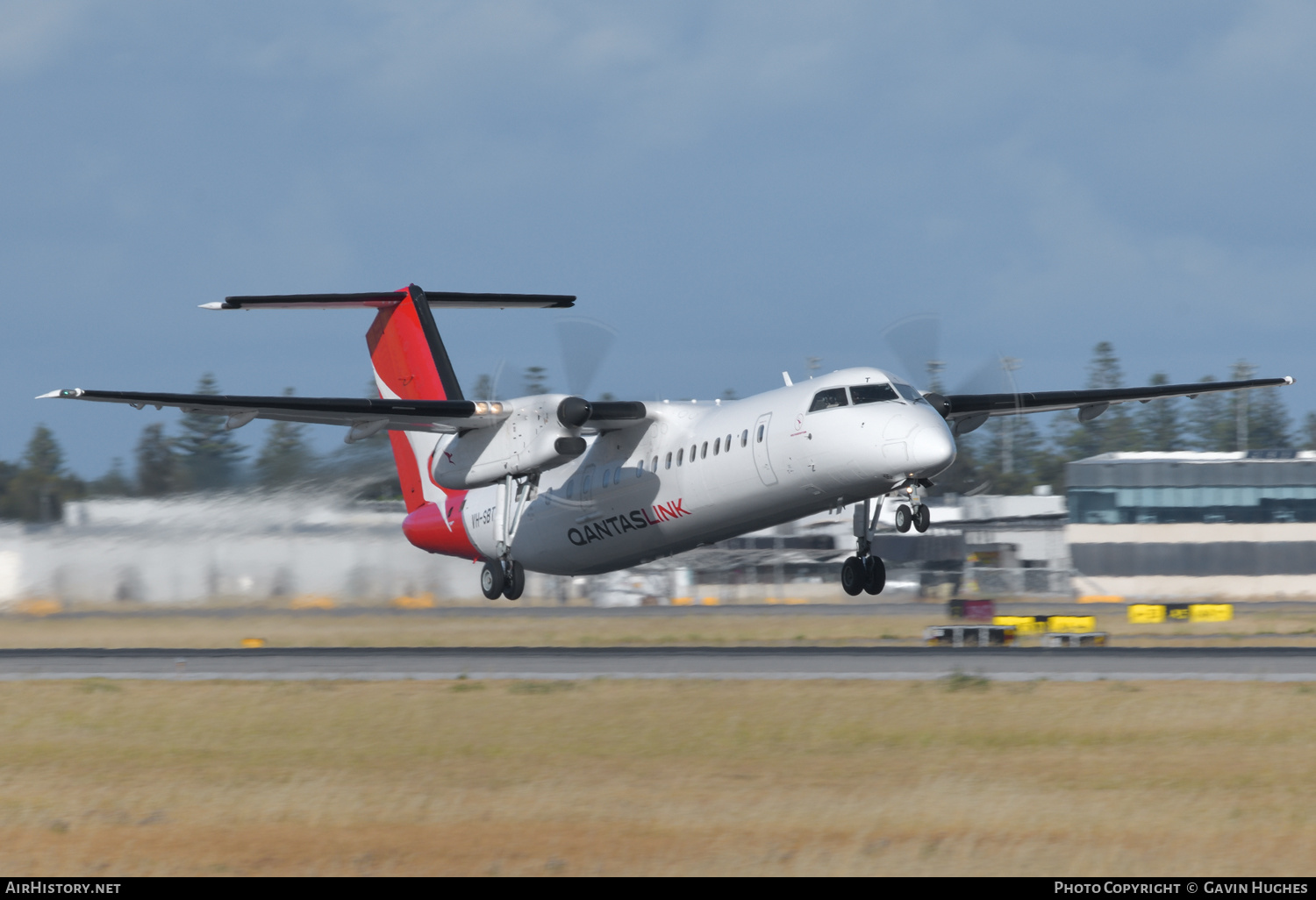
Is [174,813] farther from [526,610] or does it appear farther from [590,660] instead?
[526,610]

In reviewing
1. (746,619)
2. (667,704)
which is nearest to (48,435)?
(746,619)

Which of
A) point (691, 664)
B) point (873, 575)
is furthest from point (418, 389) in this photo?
point (873, 575)

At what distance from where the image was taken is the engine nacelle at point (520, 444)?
23250 mm

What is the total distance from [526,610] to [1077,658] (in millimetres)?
23561

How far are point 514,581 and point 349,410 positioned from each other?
4.63 m

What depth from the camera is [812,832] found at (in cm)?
1387

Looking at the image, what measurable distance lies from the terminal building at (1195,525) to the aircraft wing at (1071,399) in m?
29.4

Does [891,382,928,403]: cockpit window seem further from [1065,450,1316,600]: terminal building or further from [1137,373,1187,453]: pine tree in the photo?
[1137,373,1187,453]: pine tree

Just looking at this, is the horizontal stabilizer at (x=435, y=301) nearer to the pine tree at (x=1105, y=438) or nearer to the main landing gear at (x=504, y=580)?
the main landing gear at (x=504, y=580)

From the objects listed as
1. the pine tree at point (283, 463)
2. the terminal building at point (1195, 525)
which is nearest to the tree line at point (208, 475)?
the pine tree at point (283, 463)

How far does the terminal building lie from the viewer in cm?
5378

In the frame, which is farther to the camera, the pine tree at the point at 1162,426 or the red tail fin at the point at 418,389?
the pine tree at the point at 1162,426

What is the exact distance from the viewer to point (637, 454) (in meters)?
23.8

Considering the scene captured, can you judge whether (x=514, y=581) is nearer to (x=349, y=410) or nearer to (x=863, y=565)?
(x=349, y=410)
